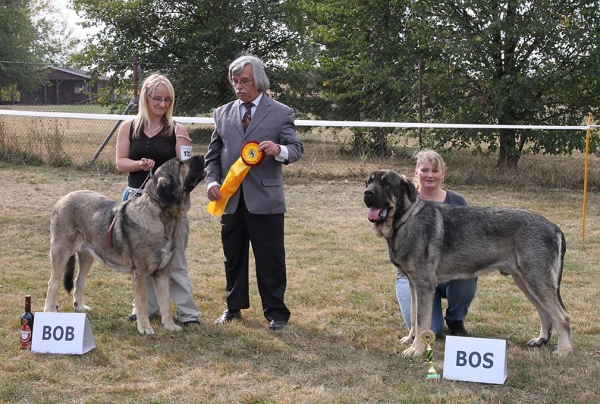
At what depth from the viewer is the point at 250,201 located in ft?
17.1

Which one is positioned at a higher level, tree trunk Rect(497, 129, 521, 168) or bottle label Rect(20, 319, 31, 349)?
tree trunk Rect(497, 129, 521, 168)

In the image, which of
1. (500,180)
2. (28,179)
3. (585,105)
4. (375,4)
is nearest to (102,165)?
(28,179)

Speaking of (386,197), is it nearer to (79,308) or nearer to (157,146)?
(157,146)

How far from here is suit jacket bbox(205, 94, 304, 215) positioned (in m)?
5.14

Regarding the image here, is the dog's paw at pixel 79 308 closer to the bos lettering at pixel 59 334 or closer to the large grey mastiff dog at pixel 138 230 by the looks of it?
the large grey mastiff dog at pixel 138 230

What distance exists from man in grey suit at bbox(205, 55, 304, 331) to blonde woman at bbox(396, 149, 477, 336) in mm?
961

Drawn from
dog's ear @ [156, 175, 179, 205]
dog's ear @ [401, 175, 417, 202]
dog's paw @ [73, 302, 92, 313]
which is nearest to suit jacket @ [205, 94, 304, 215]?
dog's ear @ [156, 175, 179, 205]

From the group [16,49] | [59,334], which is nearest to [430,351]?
[59,334]

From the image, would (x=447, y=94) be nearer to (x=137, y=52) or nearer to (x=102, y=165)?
(x=102, y=165)

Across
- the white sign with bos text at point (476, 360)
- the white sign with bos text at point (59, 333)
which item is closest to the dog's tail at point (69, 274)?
the white sign with bos text at point (59, 333)

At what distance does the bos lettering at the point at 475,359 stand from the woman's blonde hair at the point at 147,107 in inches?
109

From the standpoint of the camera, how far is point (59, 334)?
462 centimetres

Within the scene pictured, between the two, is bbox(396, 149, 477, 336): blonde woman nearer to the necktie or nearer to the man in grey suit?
the man in grey suit

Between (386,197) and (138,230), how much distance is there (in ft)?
6.17
